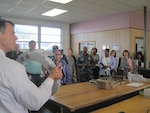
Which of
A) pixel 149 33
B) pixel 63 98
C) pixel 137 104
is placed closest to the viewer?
pixel 63 98

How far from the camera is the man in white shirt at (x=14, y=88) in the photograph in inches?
38.4

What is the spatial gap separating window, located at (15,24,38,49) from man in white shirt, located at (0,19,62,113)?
22.5 feet

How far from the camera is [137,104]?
6.95ft

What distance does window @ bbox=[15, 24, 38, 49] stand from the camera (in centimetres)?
769

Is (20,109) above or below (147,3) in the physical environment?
below

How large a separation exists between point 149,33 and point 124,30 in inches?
64.8

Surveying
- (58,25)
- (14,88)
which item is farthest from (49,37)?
(14,88)

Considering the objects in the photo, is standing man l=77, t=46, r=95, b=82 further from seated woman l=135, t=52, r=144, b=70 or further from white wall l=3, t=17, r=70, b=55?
white wall l=3, t=17, r=70, b=55

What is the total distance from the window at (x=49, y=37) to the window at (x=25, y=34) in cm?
43

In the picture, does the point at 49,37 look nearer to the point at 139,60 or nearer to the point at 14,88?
the point at 139,60

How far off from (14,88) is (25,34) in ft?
24.1

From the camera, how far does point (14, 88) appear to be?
0.97 metres

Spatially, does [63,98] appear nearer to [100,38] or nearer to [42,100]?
[42,100]

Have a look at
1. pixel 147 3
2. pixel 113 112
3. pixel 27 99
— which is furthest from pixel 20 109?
pixel 147 3
